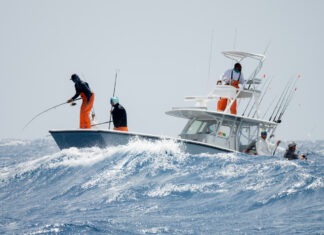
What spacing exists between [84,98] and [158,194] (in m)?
5.85

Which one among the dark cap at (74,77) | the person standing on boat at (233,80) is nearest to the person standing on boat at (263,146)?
the person standing on boat at (233,80)

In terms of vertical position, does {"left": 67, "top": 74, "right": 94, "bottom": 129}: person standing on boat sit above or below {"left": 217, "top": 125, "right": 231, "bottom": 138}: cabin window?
above

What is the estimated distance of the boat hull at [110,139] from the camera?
16.2 meters

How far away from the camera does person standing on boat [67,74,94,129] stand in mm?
17406

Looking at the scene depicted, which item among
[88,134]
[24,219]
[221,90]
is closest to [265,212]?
[24,219]

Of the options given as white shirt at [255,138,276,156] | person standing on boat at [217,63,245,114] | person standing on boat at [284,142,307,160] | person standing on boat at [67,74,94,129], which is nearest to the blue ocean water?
person standing on boat at [67,74,94,129]

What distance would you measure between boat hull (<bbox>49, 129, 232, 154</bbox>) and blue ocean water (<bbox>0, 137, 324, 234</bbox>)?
17cm

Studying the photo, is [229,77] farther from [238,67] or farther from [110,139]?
[110,139]

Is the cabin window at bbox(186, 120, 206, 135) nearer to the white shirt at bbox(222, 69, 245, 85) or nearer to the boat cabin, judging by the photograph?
the boat cabin

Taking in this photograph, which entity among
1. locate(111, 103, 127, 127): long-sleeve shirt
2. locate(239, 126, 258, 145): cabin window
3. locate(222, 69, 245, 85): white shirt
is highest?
locate(222, 69, 245, 85): white shirt

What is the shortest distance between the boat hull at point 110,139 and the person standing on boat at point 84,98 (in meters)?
0.79

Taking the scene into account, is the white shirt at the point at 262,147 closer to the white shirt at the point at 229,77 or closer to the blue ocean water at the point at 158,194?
the blue ocean water at the point at 158,194

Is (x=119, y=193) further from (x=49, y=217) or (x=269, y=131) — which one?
(x=269, y=131)

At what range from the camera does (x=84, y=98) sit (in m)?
17.6
